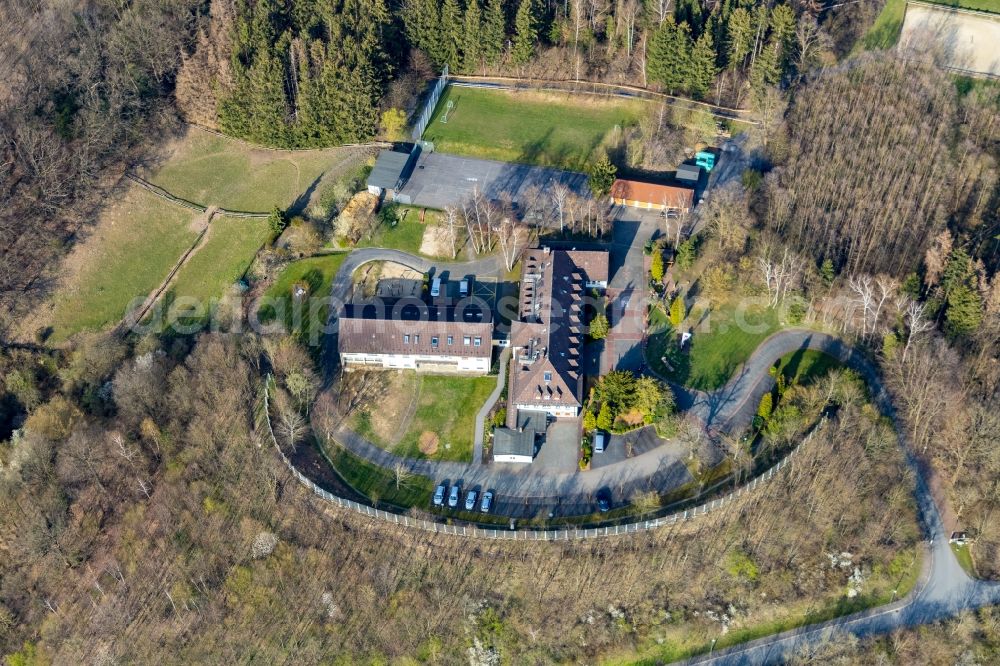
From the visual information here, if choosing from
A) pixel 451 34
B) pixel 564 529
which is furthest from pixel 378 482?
pixel 451 34

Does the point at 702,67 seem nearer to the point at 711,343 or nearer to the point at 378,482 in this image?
the point at 711,343

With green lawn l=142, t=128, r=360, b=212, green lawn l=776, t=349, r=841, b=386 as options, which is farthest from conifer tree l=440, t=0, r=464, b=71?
green lawn l=776, t=349, r=841, b=386

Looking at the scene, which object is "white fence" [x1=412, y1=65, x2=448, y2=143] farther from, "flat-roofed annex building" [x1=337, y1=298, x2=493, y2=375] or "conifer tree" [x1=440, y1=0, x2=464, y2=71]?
"flat-roofed annex building" [x1=337, y1=298, x2=493, y2=375]

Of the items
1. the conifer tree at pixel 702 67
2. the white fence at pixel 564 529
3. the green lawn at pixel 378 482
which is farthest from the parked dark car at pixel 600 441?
the conifer tree at pixel 702 67

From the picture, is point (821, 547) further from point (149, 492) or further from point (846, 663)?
point (149, 492)

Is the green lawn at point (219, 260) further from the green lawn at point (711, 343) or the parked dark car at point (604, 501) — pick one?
the parked dark car at point (604, 501)
